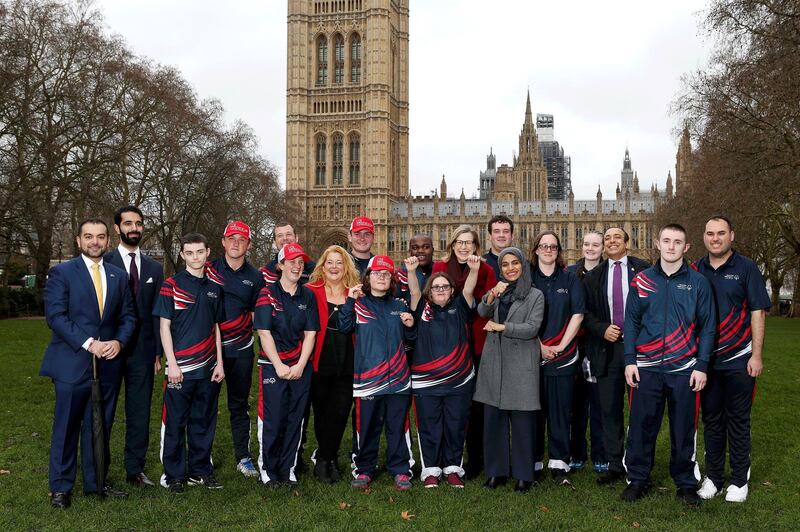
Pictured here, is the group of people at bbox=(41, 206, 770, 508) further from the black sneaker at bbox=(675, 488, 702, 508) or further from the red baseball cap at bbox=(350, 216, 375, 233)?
the red baseball cap at bbox=(350, 216, 375, 233)

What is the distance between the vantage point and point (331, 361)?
241 inches

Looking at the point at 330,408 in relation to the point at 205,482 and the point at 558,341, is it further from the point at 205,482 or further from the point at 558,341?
the point at 558,341

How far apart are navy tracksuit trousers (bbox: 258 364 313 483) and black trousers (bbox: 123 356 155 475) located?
875mm

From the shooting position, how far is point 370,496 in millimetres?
5668

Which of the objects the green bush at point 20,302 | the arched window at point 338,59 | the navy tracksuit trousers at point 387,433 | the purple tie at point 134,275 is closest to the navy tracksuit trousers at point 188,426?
the purple tie at point 134,275

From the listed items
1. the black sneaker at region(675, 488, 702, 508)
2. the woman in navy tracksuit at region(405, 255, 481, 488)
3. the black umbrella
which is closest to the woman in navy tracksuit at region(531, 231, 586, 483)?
the woman in navy tracksuit at region(405, 255, 481, 488)

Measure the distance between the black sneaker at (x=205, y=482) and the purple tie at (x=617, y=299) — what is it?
3.30 meters

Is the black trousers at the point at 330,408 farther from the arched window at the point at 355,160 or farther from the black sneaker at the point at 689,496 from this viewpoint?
the arched window at the point at 355,160

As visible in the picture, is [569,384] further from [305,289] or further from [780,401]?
[780,401]

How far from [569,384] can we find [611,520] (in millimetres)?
1221

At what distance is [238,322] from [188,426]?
882 mm

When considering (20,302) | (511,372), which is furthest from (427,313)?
(20,302)

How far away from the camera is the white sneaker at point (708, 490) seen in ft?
18.7

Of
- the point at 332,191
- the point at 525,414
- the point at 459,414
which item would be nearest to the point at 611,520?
the point at 525,414
